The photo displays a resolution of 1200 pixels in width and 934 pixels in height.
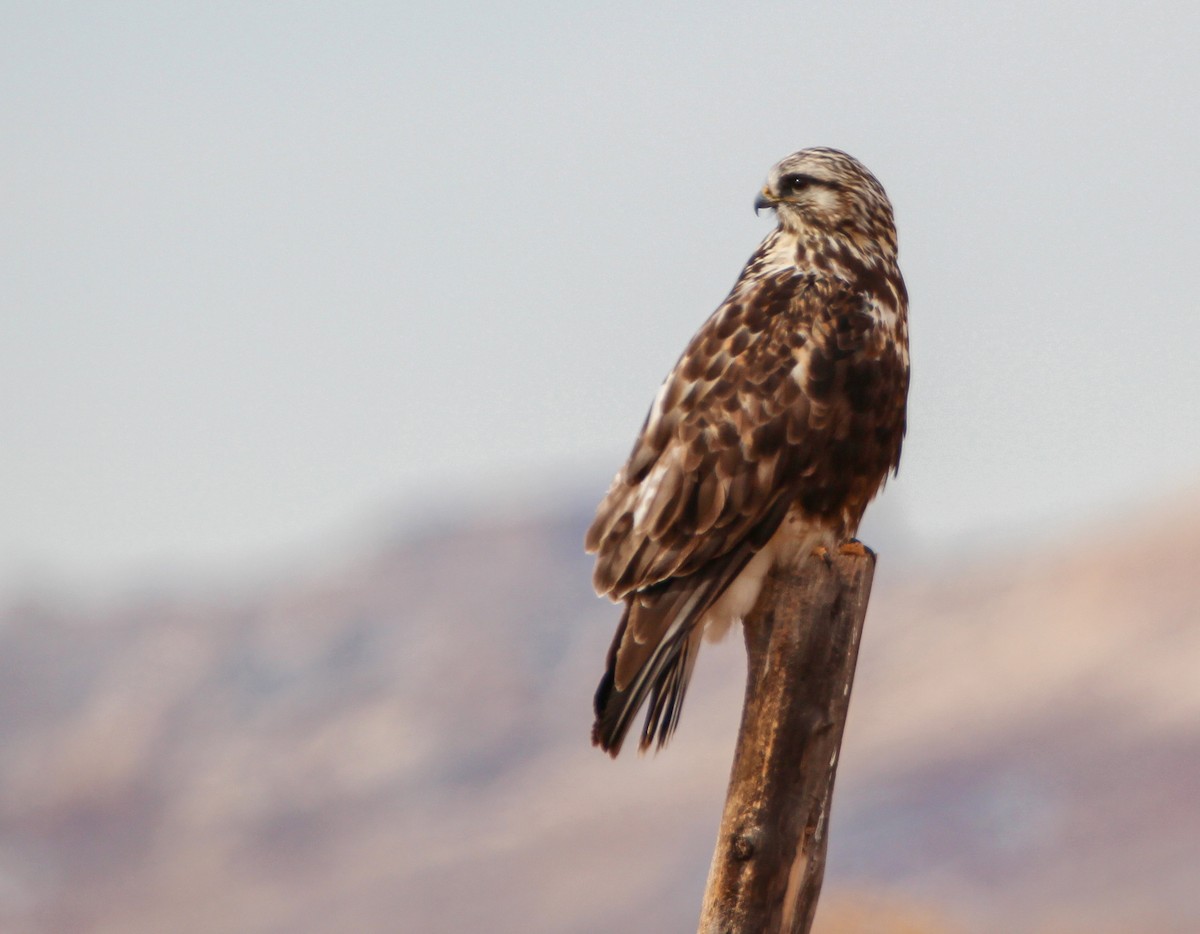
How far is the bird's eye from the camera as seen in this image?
6.84 m

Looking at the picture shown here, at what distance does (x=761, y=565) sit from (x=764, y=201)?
1.63m

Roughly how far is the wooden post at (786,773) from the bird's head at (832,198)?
1.82 meters

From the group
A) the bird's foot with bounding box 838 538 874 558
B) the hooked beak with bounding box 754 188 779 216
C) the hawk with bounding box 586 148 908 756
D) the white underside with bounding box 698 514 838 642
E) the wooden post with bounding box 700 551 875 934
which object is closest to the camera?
the wooden post with bounding box 700 551 875 934

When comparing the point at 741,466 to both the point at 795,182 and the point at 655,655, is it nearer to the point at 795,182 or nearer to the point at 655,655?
the point at 655,655

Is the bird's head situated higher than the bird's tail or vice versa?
the bird's head

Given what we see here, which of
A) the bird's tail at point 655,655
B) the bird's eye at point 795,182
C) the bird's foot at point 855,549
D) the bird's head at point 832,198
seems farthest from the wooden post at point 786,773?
the bird's eye at point 795,182

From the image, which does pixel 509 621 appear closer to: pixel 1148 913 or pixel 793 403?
pixel 1148 913

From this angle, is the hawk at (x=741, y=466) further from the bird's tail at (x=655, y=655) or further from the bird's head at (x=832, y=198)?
the bird's head at (x=832, y=198)

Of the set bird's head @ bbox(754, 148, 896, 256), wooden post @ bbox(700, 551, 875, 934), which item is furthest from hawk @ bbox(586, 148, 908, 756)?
wooden post @ bbox(700, 551, 875, 934)

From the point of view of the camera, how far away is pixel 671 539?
6086 mm

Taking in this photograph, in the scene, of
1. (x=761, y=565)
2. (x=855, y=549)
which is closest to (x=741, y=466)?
(x=761, y=565)

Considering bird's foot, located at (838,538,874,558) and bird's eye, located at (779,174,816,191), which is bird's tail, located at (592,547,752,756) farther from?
bird's eye, located at (779,174,816,191)

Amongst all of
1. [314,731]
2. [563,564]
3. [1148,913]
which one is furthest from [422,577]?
[1148,913]

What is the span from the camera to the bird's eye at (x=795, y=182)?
6.84m
